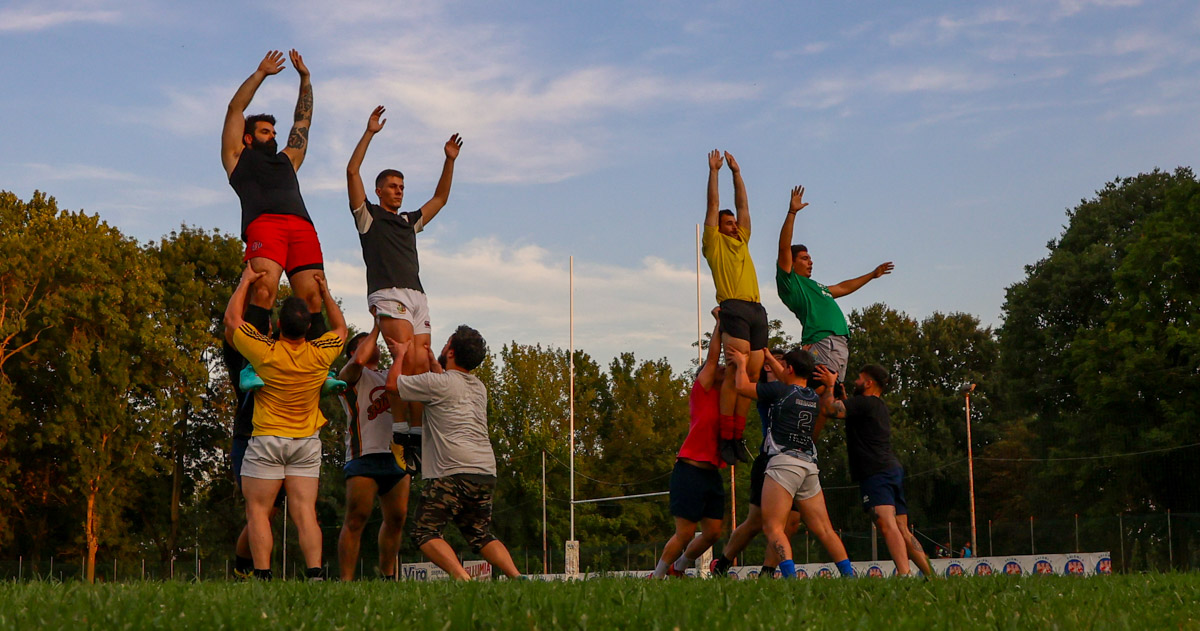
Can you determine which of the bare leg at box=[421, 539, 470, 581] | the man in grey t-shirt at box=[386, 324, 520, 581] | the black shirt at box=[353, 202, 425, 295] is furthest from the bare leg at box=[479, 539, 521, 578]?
the black shirt at box=[353, 202, 425, 295]

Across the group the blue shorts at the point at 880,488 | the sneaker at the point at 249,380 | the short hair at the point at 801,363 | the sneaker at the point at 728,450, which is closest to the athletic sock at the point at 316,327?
the sneaker at the point at 249,380

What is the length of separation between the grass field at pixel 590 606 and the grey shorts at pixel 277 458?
1.72 metres

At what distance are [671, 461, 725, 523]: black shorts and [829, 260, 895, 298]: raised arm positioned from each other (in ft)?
9.66

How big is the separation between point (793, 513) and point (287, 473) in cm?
535

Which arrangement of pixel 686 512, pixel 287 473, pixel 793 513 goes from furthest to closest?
pixel 793 513 → pixel 686 512 → pixel 287 473

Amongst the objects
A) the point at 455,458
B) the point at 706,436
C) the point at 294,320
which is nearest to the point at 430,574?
the point at 455,458

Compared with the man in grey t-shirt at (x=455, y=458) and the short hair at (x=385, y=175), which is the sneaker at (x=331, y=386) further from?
the short hair at (x=385, y=175)

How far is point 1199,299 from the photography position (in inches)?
1484

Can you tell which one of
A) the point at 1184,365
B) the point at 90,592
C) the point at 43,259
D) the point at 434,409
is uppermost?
the point at 43,259

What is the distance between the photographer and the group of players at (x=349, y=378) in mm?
7773

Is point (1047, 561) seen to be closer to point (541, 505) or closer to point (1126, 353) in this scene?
point (1126, 353)

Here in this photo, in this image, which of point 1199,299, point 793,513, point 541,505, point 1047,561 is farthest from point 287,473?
point 541,505

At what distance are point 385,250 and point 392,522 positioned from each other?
7.47ft

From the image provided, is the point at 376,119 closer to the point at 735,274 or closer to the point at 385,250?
the point at 385,250
